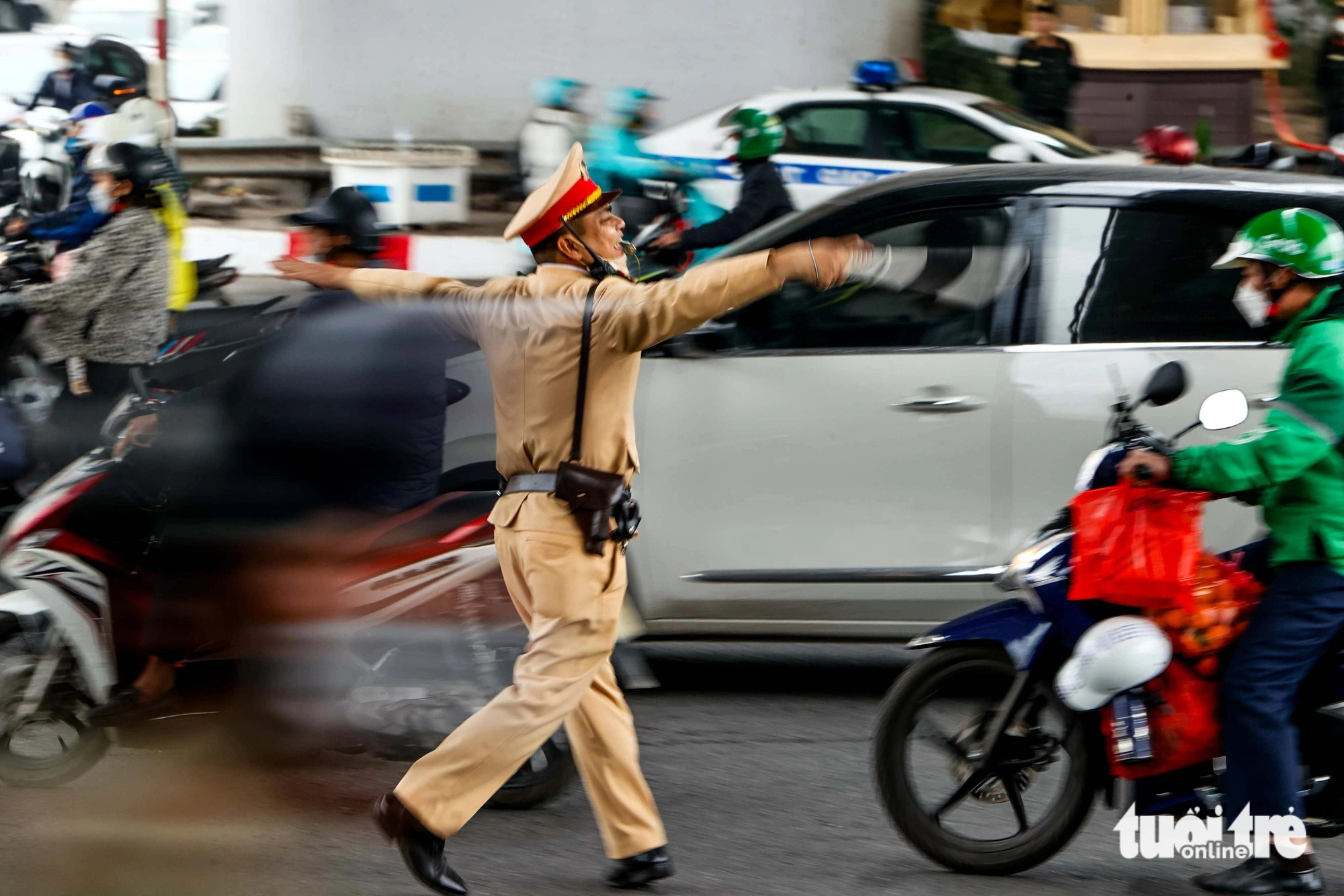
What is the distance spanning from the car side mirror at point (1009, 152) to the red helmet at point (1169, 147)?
3896 millimetres

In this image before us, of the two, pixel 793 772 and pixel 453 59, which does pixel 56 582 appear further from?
pixel 453 59

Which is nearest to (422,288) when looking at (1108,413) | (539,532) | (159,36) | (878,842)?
(539,532)

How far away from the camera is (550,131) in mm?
13055

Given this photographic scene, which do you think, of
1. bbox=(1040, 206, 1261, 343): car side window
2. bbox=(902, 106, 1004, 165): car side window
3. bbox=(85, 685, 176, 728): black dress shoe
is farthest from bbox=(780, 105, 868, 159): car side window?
bbox=(85, 685, 176, 728): black dress shoe

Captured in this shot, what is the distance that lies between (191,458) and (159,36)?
34.9 feet

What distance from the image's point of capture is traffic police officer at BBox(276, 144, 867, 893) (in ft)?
12.1

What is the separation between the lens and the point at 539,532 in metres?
3.73

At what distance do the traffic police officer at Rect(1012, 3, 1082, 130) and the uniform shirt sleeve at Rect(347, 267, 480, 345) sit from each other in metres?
10.9

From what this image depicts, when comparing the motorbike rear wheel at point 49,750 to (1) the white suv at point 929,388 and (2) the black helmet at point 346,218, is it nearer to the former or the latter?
(1) the white suv at point 929,388

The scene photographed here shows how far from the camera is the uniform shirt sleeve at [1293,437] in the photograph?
3.50m

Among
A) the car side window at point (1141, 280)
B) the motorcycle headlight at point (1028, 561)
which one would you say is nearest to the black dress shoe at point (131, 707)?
the motorcycle headlight at point (1028, 561)

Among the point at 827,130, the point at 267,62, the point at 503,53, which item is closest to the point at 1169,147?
the point at 827,130

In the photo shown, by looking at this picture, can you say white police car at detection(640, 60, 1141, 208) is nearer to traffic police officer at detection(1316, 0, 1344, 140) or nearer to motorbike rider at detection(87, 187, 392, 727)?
traffic police officer at detection(1316, 0, 1344, 140)

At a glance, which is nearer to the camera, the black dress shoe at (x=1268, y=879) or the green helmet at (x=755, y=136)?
the black dress shoe at (x=1268, y=879)
